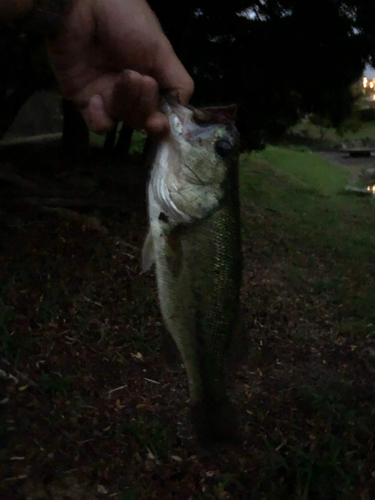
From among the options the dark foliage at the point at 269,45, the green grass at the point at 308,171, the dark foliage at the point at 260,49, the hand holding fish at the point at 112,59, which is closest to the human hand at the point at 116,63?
the hand holding fish at the point at 112,59

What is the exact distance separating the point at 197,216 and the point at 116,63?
0.86 meters

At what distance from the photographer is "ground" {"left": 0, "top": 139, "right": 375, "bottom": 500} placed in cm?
274

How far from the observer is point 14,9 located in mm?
1478

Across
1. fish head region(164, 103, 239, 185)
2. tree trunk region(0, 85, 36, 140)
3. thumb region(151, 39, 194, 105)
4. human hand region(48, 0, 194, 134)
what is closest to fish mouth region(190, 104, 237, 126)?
fish head region(164, 103, 239, 185)

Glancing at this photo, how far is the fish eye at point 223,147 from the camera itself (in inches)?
62.9

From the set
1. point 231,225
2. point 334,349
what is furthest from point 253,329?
point 231,225

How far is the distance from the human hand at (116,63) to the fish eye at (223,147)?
0.19m

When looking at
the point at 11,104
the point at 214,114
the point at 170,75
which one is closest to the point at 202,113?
the point at 214,114

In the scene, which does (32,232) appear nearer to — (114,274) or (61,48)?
(114,274)

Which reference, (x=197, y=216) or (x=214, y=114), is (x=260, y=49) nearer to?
(x=214, y=114)

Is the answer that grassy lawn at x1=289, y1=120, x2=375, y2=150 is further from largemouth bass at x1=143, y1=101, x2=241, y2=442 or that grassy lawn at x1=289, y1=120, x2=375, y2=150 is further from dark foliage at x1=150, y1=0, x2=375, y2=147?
largemouth bass at x1=143, y1=101, x2=241, y2=442

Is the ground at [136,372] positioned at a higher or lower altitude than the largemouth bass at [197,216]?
lower

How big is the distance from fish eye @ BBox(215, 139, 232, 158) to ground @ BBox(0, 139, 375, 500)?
0.64 metres

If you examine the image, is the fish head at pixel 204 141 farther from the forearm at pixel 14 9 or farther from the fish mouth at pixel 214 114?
the forearm at pixel 14 9
